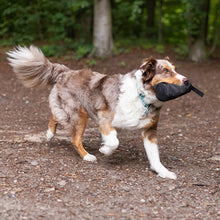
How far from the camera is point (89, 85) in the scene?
5.35 meters

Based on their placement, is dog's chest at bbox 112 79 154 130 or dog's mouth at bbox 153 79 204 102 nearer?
dog's mouth at bbox 153 79 204 102

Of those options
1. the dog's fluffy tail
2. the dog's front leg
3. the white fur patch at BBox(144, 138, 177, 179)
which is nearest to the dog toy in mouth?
the dog's front leg

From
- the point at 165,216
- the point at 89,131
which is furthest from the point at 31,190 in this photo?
the point at 89,131

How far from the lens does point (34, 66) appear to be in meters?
5.60

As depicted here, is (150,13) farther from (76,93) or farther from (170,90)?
(170,90)

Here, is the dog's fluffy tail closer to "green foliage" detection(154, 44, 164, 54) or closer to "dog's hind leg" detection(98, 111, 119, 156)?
"dog's hind leg" detection(98, 111, 119, 156)

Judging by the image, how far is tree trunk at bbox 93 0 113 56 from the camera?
37.1ft

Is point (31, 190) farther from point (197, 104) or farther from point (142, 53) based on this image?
point (142, 53)

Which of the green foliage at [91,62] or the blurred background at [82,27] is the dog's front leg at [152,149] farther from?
the green foliage at [91,62]

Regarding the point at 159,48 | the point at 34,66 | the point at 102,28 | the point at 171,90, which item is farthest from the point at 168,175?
the point at 159,48

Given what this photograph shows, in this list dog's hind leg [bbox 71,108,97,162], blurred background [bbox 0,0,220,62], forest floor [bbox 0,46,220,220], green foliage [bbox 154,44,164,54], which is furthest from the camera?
green foliage [bbox 154,44,164,54]

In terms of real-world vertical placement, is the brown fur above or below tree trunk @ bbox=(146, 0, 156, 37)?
above

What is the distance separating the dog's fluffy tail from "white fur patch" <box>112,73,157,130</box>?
54.3 inches

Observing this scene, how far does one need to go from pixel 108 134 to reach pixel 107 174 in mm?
598
